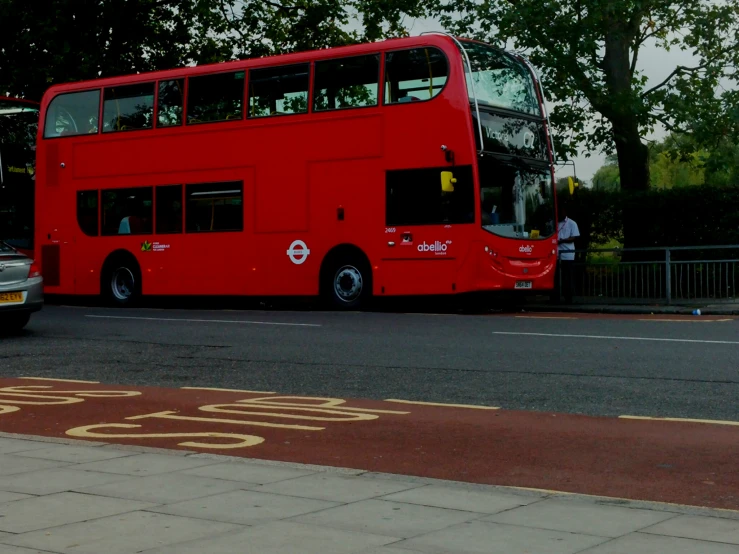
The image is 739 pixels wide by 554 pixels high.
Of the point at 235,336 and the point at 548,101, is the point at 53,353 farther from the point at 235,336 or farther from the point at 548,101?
the point at 548,101

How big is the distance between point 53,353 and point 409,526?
9862 mm

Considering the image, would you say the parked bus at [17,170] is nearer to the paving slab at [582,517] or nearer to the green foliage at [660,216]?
the green foliage at [660,216]

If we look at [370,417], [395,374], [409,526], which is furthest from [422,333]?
[409,526]

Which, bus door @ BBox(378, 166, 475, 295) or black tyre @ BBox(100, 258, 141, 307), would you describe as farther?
black tyre @ BBox(100, 258, 141, 307)

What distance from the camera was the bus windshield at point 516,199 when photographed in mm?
19453

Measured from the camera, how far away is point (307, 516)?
509 centimetres

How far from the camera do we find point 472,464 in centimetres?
676

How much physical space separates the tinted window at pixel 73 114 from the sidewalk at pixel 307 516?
61.0ft

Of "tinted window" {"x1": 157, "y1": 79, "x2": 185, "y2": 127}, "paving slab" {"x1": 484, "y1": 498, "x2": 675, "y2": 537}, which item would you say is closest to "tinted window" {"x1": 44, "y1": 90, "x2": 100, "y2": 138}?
"tinted window" {"x1": 157, "y1": 79, "x2": 185, "y2": 127}

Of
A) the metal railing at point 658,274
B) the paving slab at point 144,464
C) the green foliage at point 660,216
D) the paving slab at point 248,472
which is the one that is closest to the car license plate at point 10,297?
the paving slab at point 144,464

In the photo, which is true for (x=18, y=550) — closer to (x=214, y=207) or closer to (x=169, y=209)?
(x=214, y=207)

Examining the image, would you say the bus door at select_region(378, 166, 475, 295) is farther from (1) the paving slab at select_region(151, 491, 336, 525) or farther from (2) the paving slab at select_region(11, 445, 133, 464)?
(1) the paving slab at select_region(151, 491, 336, 525)

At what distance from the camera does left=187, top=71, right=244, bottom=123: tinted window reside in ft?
72.2

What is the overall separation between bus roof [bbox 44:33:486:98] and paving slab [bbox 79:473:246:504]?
14354 millimetres
